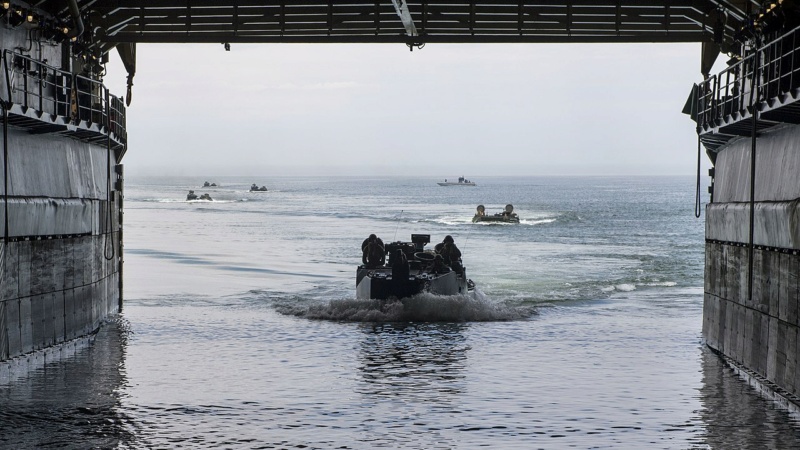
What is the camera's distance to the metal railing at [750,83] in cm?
1988

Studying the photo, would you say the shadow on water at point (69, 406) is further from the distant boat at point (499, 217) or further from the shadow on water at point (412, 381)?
the distant boat at point (499, 217)

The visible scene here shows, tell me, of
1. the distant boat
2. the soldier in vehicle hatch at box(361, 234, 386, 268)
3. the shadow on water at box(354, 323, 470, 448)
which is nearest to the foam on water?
the shadow on water at box(354, 323, 470, 448)

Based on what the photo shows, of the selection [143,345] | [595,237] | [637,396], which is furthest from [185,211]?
[637,396]

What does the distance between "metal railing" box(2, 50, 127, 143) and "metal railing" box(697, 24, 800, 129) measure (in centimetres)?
1384

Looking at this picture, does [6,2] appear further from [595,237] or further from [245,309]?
[595,237]

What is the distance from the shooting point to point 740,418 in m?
17.9

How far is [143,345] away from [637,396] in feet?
39.5

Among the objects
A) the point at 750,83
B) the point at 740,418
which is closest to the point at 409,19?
the point at 750,83

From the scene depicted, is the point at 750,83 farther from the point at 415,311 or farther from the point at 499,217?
the point at 499,217

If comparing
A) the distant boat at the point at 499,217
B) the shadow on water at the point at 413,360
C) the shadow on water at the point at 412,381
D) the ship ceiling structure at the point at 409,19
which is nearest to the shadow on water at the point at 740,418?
the shadow on water at the point at 412,381

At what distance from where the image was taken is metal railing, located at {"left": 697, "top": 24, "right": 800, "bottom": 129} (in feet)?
65.2

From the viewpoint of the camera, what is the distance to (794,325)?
18125mm

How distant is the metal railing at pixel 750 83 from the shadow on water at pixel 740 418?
17.2 ft

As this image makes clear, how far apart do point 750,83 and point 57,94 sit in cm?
1614
